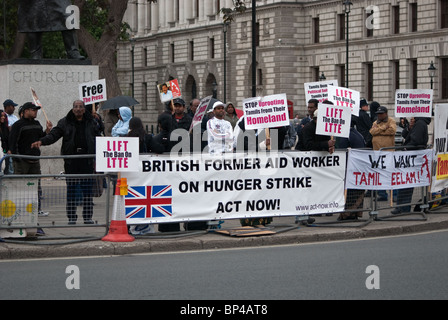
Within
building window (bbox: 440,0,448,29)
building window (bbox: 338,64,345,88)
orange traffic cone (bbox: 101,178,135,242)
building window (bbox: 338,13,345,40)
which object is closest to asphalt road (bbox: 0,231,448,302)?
orange traffic cone (bbox: 101,178,135,242)

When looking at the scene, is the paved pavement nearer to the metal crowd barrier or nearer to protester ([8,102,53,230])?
the metal crowd barrier

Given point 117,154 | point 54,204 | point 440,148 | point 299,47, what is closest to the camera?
point 117,154

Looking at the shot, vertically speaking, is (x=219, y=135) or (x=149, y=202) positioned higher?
(x=219, y=135)

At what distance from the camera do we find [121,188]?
40.7 ft

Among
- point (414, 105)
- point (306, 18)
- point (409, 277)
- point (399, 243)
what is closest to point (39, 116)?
point (414, 105)

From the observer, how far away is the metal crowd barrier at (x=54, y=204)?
1225cm

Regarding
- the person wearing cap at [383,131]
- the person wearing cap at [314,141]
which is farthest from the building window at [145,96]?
the person wearing cap at [314,141]

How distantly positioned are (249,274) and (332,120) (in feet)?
15.2

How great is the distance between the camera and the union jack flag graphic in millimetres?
12562

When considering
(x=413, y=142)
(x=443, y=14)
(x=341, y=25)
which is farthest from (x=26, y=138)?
(x=341, y=25)

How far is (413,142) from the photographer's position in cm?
1595

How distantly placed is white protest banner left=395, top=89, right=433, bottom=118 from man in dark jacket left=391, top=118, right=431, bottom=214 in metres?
0.18

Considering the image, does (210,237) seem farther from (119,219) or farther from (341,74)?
(341,74)
